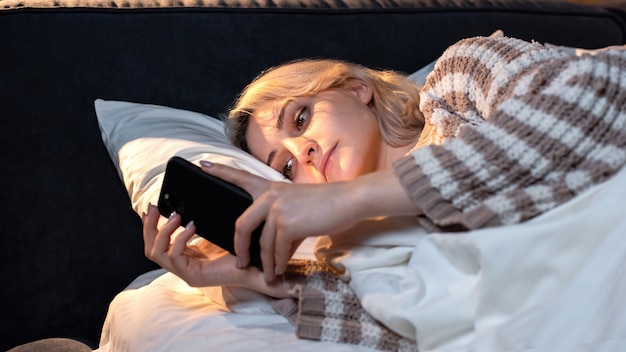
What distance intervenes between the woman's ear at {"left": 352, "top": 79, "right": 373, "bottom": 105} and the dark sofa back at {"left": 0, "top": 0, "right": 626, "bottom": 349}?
273 millimetres

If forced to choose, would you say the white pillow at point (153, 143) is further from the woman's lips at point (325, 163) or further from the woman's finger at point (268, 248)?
the woman's finger at point (268, 248)

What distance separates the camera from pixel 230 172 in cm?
100

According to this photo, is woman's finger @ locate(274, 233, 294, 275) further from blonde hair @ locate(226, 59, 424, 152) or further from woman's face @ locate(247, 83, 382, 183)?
blonde hair @ locate(226, 59, 424, 152)

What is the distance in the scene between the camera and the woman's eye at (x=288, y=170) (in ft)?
4.53

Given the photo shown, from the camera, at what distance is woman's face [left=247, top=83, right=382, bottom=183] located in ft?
4.15

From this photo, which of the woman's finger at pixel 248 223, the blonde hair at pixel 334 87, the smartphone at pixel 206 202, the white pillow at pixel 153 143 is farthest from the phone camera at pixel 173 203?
the blonde hair at pixel 334 87

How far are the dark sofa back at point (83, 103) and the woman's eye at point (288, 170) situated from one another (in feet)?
0.98

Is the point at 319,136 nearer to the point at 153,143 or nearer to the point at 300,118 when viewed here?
the point at 300,118

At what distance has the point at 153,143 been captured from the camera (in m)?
1.48

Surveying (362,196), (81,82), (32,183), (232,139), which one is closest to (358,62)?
(232,139)

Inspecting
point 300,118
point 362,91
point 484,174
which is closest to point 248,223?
point 484,174

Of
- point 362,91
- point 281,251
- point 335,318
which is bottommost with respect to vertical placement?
point 335,318

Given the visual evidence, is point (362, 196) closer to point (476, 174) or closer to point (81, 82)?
point (476, 174)

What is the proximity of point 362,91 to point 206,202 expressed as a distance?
20.0 inches
